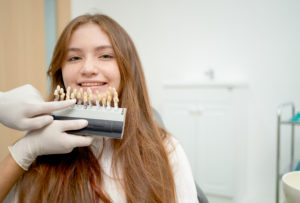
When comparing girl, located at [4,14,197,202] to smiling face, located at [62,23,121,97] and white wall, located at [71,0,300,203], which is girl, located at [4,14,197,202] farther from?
white wall, located at [71,0,300,203]

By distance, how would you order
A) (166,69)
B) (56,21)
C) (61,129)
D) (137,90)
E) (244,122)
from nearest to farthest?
(61,129), (137,90), (56,21), (244,122), (166,69)

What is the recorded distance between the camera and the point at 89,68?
696 millimetres

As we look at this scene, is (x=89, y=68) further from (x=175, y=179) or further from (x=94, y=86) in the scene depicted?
(x=175, y=179)

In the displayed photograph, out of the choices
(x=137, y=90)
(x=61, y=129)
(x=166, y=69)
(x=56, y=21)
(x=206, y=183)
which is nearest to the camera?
(x=61, y=129)

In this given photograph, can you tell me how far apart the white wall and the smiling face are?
1461mm

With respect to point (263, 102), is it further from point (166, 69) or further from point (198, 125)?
point (166, 69)

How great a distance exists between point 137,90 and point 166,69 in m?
1.50

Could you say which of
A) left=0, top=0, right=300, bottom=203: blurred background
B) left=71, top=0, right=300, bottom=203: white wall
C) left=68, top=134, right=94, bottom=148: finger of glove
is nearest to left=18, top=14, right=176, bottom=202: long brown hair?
left=68, top=134, right=94, bottom=148: finger of glove

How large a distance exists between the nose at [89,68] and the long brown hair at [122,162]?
0.28ft

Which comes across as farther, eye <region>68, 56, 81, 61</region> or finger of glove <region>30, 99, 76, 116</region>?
eye <region>68, 56, 81, 61</region>

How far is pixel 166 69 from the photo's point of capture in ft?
7.52

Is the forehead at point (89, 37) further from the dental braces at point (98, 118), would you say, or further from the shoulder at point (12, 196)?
the shoulder at point (12, 196)

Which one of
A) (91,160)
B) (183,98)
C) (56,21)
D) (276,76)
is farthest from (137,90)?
(276,76)

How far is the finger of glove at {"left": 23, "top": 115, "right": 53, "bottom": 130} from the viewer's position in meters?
0.57
